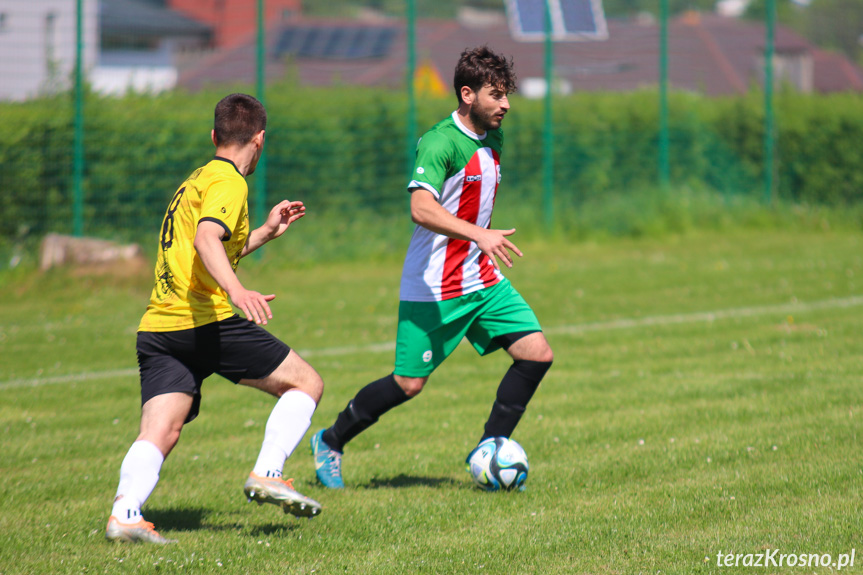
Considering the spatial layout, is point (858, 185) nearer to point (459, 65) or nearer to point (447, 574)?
point (459, 65)

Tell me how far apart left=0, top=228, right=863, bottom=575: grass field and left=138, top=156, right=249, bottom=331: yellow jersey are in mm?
955

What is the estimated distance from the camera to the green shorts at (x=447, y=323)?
16.8ft

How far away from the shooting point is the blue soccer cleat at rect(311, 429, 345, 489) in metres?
5.19

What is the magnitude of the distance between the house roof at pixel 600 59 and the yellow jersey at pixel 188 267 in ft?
34.4

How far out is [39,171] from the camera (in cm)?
1235

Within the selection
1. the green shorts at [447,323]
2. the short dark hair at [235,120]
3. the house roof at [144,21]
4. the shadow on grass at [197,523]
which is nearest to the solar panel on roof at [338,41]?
the house roof at [144,21]

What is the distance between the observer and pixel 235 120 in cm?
435

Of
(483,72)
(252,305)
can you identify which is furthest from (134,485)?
(483,72)

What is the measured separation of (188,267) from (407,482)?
174 centimetres

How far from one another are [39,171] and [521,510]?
972 centimetres

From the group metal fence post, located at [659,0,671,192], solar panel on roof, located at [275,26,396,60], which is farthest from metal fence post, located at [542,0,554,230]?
solar panel on roof, located at [275,26,396,60]

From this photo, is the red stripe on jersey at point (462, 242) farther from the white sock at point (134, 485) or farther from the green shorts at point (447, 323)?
the white sock at point (134, 485)

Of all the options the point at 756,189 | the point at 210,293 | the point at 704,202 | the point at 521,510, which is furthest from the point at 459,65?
the point at 756,189


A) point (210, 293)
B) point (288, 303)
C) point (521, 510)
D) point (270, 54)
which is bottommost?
point (288, 303)
